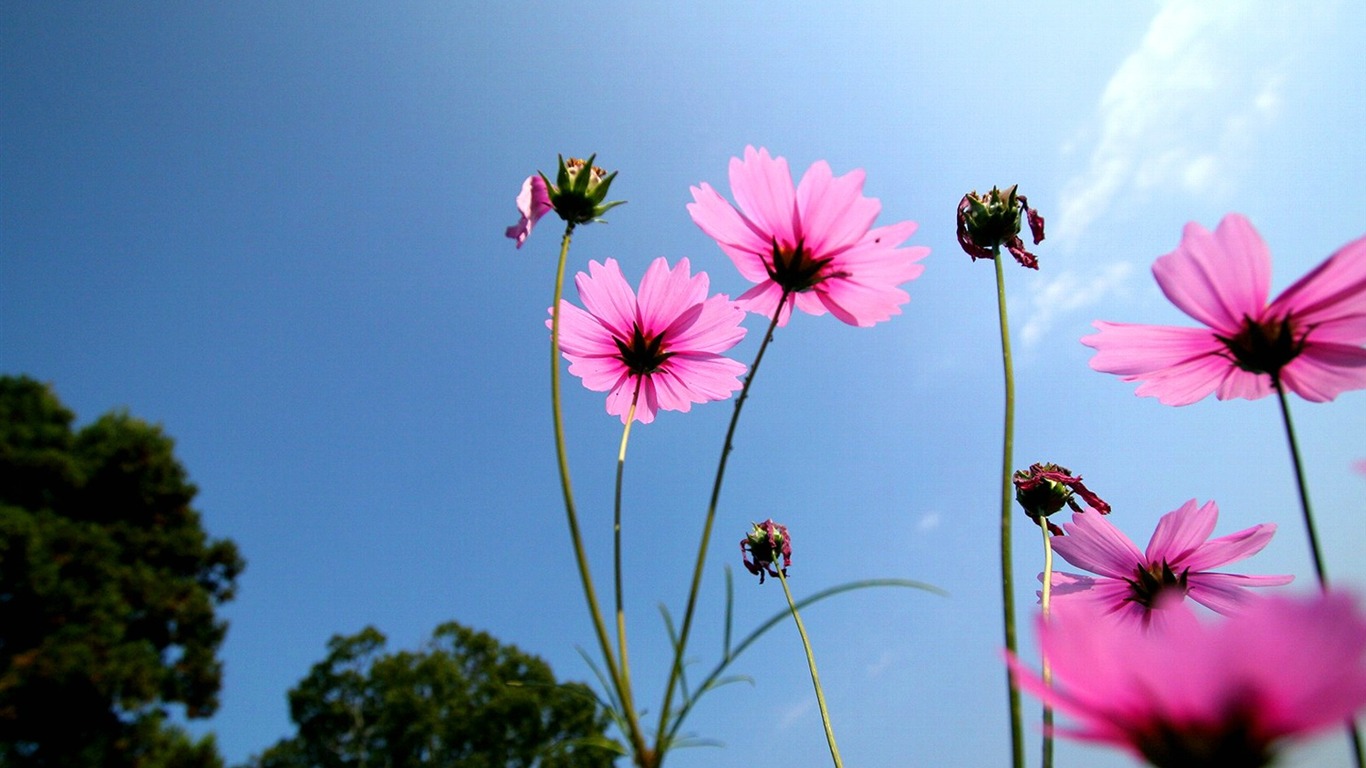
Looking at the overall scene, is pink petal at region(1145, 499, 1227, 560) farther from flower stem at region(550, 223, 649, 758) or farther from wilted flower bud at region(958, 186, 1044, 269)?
flower stem at region(550, 223, 649, 758)

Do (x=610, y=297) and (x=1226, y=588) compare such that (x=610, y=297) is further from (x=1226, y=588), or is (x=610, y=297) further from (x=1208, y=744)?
(x=1226, y=588)

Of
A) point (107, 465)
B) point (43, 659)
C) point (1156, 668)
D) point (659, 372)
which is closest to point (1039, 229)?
point (659, 372)

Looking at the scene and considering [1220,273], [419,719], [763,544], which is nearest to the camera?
[1220,273]

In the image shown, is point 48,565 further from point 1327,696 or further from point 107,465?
point 1327,696

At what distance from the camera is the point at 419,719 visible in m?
11.5

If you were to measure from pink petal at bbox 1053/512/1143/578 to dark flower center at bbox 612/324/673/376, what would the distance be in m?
0.43

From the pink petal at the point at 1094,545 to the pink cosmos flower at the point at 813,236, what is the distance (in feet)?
0.93

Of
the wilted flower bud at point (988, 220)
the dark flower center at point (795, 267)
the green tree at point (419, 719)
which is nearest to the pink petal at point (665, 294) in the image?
the dark flower center at point (795, 267)

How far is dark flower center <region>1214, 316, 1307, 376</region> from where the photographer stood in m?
0.46

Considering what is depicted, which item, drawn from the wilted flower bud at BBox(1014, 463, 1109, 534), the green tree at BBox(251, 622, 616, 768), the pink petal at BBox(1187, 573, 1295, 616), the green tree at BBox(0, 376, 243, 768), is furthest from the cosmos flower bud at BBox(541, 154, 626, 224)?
the green tree at BBox(251, 622, 616, 768)

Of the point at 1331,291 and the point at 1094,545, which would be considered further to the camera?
the point at 1094,545

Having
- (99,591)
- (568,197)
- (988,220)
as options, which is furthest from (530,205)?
(99,591)

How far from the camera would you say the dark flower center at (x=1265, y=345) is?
46cm

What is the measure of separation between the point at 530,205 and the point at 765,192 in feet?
0.76
